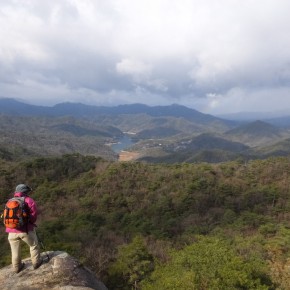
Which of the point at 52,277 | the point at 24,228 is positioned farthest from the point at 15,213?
the point at 52,277

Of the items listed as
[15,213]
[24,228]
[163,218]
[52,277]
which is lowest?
[163,218]

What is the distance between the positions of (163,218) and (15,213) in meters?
58.2

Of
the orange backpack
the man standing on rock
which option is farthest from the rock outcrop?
the orange backpack

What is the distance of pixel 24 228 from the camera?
11797 millimetres

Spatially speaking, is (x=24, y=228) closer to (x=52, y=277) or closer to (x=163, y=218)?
(x=52, y=277)

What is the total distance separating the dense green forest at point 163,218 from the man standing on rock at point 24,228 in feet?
25.1

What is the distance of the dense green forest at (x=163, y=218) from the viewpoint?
19.7 metres

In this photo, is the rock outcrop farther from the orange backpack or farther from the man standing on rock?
the orange backpack

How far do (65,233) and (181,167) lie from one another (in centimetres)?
5533

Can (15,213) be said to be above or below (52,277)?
above

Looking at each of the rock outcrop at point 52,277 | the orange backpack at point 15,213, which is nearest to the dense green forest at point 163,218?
the rock outcrop at point 52,277

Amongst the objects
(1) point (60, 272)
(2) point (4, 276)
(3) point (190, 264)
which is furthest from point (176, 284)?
(2) point (4, 276)

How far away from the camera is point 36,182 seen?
91.1m

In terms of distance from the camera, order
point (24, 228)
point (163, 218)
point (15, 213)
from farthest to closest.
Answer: point (163, 218) → point (24, 228) → point (15, 213)
